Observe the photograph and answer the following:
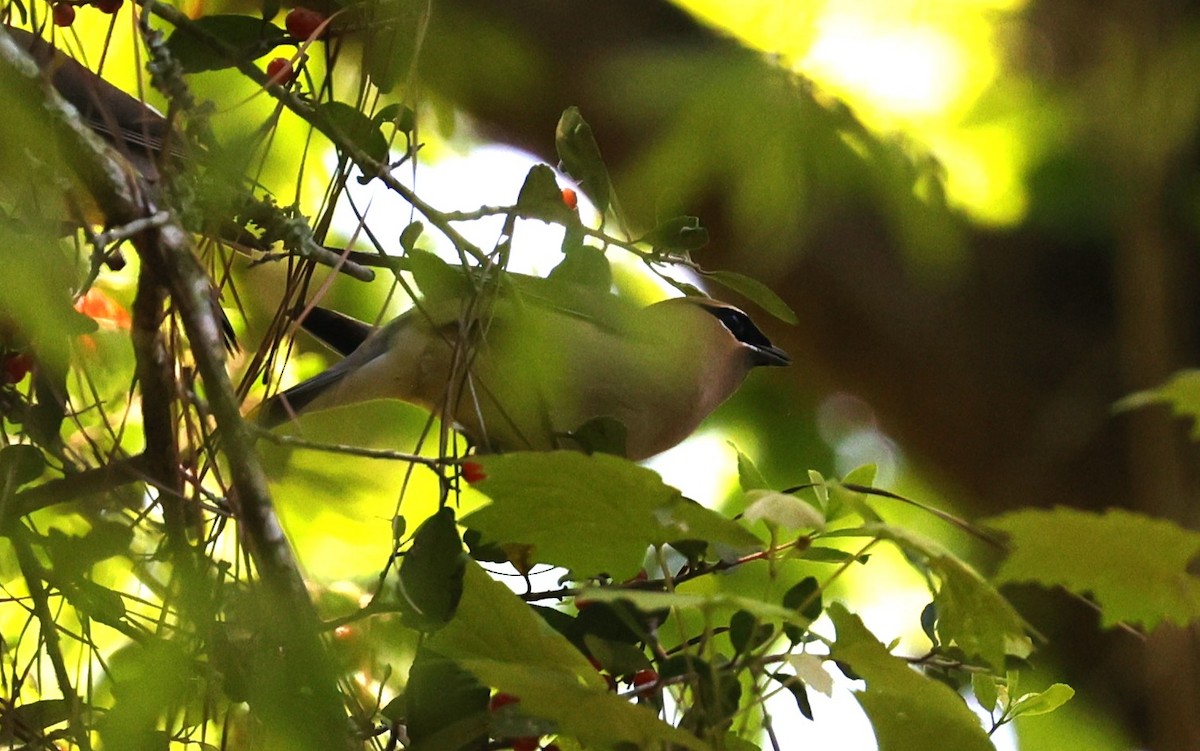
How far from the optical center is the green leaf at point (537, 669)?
89cm

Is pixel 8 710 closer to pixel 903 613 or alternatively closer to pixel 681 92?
pixel 681 92

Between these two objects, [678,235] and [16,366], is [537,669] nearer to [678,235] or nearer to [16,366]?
[678,235]

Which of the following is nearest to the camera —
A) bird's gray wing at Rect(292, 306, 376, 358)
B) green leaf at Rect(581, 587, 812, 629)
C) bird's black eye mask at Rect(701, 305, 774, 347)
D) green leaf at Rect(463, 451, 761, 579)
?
green leaf at Rect(581, 587, 812, 629)

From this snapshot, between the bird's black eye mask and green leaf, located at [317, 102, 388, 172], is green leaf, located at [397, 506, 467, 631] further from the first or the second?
the bird's black eye mask

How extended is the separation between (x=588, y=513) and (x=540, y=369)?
0.28 meters

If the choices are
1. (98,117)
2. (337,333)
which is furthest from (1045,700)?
(98,117)

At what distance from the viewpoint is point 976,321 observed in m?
3.47

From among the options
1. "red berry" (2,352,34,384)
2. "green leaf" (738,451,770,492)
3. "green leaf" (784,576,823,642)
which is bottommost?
"green leaf" (784,576,823,642)

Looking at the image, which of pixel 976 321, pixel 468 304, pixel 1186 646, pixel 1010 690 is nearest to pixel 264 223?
pixel 468 304

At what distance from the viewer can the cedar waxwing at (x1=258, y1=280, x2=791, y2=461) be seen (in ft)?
4.27

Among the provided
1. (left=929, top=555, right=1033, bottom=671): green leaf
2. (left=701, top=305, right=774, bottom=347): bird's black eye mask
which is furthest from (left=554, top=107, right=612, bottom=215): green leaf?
(left=701, top=305, right=774, bottom=347): bird's black eye mask

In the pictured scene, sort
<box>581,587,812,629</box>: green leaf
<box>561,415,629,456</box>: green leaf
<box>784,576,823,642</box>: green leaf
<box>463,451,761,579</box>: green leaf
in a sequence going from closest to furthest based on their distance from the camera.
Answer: <box>581,587,812,629</box>: green leaf, <box>463,451,761,579</box>: green leaf, <box>784,576,823,642</box>: green leaf, <box>561,415,629,456</box>: green leaf

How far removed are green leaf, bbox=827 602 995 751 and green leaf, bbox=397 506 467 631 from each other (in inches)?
11.1

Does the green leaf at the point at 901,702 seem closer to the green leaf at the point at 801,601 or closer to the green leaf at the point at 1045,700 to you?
the green leaf at the point at 801,601
